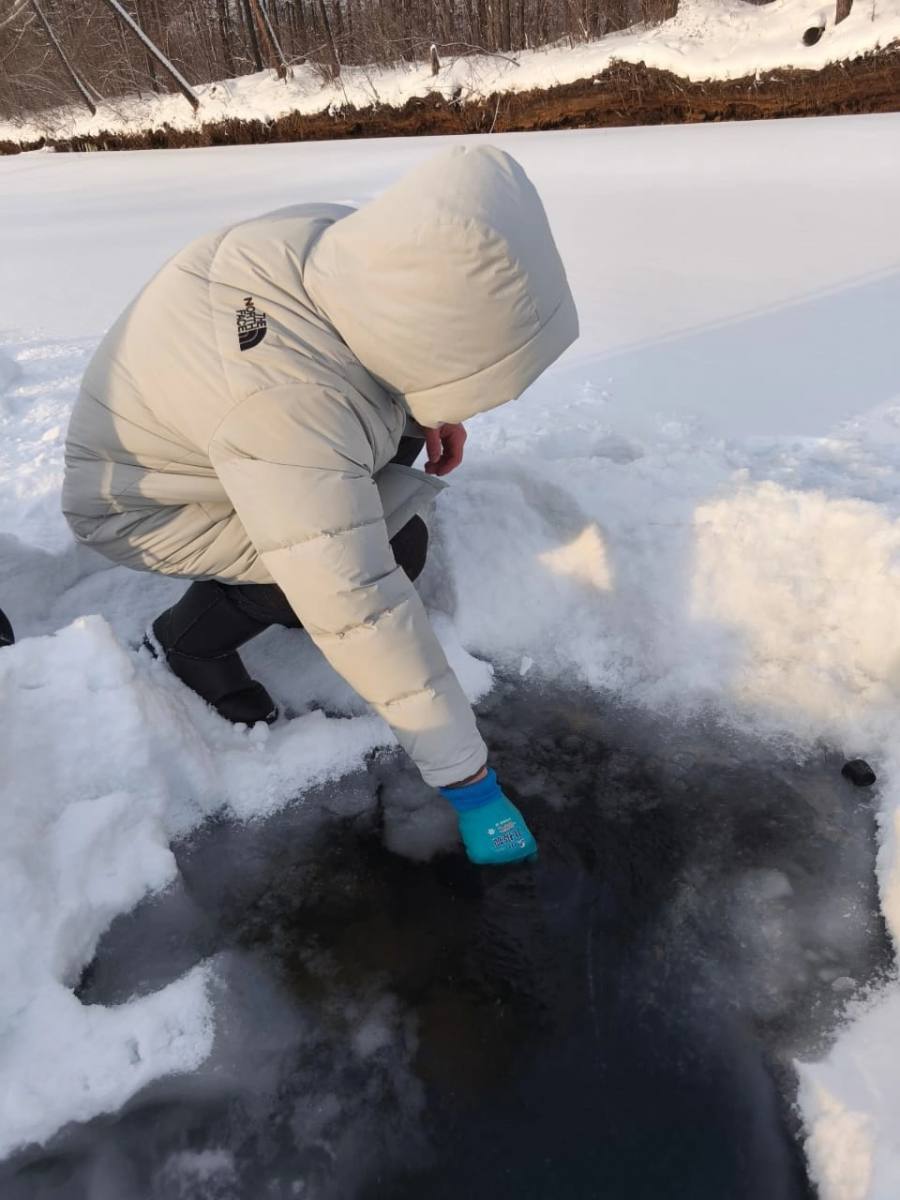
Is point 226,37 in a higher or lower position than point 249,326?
higher

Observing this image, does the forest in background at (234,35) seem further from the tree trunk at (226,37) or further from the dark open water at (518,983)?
the dark open water at (518,983)

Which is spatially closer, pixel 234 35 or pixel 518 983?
pixel 518 983

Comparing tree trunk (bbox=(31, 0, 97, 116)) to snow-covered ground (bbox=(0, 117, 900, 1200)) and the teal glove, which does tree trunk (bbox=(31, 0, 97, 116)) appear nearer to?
snow-covered ground (bbox=(0, 117, 900, 1200))

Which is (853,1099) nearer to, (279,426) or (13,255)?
(279,426)

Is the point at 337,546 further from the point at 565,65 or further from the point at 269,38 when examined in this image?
the point at 269,38

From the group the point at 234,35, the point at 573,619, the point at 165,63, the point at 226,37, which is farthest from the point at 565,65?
the point at 573,619

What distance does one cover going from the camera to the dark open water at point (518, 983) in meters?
1.11

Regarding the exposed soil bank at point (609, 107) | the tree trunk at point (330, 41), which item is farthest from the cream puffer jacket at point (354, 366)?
the tree trunk at point (330, 41)

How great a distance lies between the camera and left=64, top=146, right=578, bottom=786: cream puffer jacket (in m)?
1.09

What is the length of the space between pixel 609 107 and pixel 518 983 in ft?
36.6

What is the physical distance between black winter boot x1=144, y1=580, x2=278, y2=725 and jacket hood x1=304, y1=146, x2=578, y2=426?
659mm

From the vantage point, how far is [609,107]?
1008 cm

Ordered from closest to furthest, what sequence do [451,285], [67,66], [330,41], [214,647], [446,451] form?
1. [451,285]
2. [214,647]
3. [446,451]
4. [330,41]
5. [67,66]

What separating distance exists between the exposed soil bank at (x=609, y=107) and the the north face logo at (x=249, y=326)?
9.71 m
